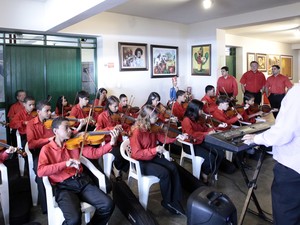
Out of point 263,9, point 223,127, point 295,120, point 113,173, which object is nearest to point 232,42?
point 263,9

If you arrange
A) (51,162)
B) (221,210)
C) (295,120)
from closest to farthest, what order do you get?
(295,120) < (221,210) < (51,162)

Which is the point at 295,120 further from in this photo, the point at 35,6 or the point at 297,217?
the point at 35,6

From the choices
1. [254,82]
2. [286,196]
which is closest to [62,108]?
[286,196]

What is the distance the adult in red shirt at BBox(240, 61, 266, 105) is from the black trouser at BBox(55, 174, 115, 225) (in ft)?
15.8

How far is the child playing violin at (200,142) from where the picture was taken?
9.86 feet

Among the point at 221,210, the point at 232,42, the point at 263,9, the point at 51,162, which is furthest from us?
the point at 232,42

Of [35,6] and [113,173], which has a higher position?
[35,6]

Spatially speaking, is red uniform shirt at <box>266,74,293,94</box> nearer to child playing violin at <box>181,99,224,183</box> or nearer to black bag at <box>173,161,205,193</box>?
child playing violin at <box>181,99,224,183</box>

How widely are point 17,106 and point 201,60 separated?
4165 mm

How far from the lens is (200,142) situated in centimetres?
310

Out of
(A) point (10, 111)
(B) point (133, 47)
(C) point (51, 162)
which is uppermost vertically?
(B) point (133, 47)

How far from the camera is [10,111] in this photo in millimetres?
4297

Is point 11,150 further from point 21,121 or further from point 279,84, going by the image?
point 279,84

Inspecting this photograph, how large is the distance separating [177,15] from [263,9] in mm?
1691
